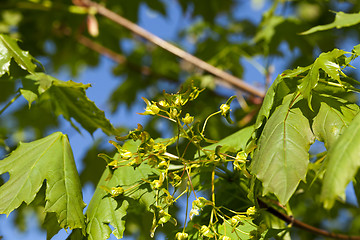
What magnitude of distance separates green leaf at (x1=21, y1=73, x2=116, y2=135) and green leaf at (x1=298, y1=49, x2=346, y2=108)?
0.62 m

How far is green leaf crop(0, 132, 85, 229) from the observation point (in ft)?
2.75

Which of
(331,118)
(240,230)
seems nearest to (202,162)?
(240,230)

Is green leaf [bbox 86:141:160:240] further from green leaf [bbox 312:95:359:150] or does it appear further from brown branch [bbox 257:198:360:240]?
green leaf [bbox 312:95:359:150]

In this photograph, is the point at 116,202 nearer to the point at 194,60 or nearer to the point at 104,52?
the point at 194,60

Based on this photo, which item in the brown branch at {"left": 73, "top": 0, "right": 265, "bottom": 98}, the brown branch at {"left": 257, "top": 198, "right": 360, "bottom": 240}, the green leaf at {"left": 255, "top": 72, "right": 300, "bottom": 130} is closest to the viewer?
the green leaf at {"left": 255, "top": 72, "right": 300, "bottom": 130}

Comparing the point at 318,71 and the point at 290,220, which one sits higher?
the point at 318,71

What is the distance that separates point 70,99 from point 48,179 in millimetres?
375

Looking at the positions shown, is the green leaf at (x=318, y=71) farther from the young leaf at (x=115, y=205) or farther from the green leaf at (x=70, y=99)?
the green leaf at (x=70, y=99)

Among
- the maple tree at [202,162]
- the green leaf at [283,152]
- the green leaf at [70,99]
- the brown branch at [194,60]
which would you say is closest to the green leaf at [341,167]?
the maple tree at [202,162]

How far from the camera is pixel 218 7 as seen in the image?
2.48 m

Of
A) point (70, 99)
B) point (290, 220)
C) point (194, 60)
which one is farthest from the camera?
point (194, 60)

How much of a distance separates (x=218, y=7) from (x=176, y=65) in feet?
2.01

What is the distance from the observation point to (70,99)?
1212 mm

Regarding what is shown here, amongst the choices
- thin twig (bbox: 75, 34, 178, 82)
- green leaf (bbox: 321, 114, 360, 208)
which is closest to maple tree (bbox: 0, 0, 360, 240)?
green leaf (bbox: 321, 114, 360, 208)
